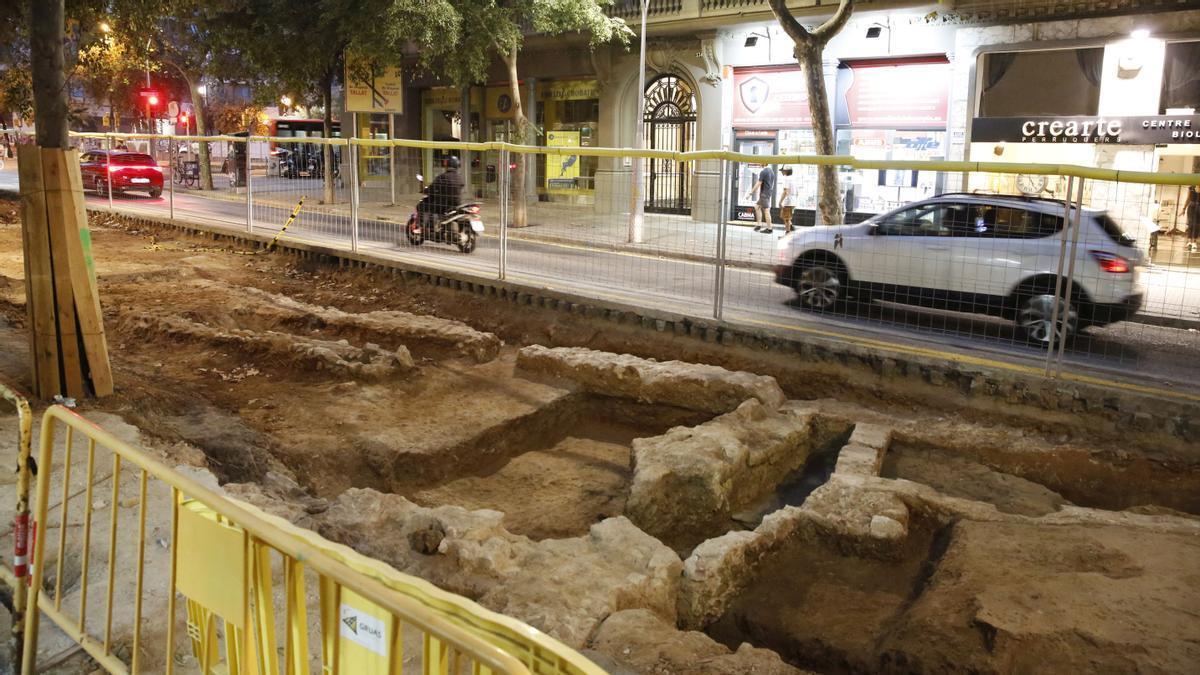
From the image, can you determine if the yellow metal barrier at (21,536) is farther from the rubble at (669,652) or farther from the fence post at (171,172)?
the fence post at (171,172)

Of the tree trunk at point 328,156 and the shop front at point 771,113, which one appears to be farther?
the shop front at point 771,113

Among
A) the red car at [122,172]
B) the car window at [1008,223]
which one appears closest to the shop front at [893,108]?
the car window at [1008,223]

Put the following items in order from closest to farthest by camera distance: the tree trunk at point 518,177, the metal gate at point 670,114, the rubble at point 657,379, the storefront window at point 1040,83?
the rubble at point 657,379
the tree trunk at point 518,177
the storefront window at point 1040,83
the metal gate at point 670,114

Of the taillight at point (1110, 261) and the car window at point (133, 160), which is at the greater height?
the car window at point (133, 160)

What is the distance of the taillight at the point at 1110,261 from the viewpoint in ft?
27.3

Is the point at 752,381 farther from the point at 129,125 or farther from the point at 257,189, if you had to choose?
the point at 129,125

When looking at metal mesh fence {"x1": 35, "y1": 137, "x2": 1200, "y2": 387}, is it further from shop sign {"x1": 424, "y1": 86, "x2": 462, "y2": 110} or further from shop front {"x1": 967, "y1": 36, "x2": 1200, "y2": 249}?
shop sign {"x1": 424, "y1": 86, "x2": 462, "y2": 110}

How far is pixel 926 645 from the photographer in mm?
4777

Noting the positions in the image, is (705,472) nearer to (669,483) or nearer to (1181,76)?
(669,483)

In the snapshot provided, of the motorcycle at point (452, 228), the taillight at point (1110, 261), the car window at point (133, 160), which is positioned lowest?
the motorcycle at point (452, 228)

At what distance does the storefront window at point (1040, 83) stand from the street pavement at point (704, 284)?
10.5 metres

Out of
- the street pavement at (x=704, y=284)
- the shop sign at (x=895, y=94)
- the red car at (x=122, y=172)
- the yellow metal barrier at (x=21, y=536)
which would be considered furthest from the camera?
the red car at (x=122, y=172)

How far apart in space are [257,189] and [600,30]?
8255 mm

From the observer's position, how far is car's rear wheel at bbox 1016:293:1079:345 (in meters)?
8.44
